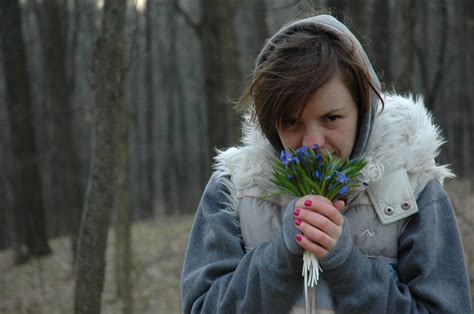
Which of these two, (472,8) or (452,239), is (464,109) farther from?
(452,239)

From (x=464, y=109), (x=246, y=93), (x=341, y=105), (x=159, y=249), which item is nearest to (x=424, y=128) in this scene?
(x=341, y=105)

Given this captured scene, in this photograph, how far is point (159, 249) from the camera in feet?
43.2

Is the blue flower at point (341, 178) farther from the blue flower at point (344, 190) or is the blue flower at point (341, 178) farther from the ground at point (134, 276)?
the ground at point (134, 276)

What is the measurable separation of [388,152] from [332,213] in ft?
1.22

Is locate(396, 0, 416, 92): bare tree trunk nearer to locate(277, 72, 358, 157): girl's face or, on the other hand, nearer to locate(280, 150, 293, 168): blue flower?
locate(277, 72, 358, 157): girl's face

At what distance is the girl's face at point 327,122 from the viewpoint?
1771 mm

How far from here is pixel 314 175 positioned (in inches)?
68.2

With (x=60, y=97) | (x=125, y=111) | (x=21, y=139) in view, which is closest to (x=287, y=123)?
(x=125, y=111)

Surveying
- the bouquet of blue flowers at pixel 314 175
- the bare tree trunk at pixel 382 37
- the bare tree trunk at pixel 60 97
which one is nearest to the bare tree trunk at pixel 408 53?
the bare tree trunk at pixel 382 37

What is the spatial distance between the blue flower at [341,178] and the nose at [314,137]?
0.39ft

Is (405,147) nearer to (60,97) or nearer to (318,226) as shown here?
(318,226)

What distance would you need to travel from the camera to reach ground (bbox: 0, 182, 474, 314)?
8.58 metres

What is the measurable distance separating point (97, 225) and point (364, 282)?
6.88 ft

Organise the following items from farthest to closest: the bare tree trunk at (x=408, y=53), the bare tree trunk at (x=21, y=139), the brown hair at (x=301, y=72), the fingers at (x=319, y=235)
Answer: the bare tree trunk at (x=21, y=139), the bare tree trunk at (x=408, y=53), the brown hair at (x=301, y=72), the fingers at (x=319, y=235)
